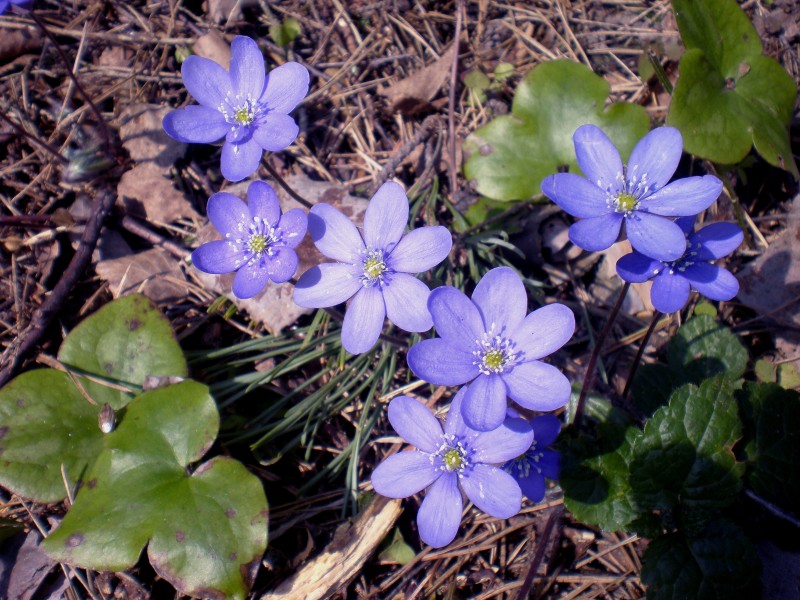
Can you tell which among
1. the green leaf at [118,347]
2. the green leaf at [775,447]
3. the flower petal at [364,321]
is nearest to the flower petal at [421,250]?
the flower petal at [364,321]

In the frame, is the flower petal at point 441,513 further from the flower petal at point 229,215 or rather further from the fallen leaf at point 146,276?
the fallen leaf at point 146,276

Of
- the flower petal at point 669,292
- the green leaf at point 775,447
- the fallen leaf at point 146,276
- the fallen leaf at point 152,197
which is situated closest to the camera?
the flower petal at point 669,292

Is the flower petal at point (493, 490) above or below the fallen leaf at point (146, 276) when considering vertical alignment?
above

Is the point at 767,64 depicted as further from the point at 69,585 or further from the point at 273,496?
the point at 69,585

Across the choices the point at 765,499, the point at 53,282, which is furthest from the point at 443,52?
the point at 765,499

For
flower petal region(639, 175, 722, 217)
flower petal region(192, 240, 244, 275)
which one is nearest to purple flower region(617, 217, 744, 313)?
flower petal region(639, 175, 722, 217)

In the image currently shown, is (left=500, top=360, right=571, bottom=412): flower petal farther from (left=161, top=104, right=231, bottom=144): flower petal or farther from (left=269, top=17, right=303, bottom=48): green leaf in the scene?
(left=269, top=17, right=303, bottom=48): green leaf
